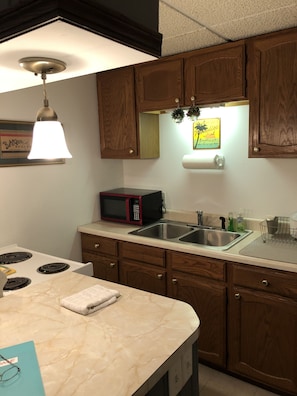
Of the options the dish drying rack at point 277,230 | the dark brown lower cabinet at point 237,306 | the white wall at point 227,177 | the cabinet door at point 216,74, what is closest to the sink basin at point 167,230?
the white wall at point 227,177

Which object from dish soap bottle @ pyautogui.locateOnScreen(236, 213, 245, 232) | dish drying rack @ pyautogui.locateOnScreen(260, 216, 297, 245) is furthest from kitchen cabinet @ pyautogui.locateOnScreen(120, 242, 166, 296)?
dish drying rack @ pyautogui.locateOnScreen(260, 216, 297, 245)

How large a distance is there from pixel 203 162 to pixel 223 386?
1.63 metres

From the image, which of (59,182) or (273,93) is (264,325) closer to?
(273,93)

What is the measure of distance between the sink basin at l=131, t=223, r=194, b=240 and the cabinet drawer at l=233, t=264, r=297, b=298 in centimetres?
78

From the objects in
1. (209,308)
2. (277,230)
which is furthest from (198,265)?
(277,230)

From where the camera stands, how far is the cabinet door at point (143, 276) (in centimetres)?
248

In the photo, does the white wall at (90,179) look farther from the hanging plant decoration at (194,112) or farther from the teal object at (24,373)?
the teal object at (24,373)

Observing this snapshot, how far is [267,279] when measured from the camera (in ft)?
6.50

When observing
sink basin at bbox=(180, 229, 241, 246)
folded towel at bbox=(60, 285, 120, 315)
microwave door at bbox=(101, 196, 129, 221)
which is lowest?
sink basin at bbox=(180, 229, 241, 246)

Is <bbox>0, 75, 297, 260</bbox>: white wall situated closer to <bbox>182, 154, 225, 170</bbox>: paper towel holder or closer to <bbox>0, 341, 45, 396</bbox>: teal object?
<bbox>182, 154, 225, 170</bbox>: paper towel holder

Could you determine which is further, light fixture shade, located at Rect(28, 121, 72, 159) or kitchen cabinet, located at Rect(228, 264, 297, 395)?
kitchen cabinet, located at Rect(228, 264, 297, 395)

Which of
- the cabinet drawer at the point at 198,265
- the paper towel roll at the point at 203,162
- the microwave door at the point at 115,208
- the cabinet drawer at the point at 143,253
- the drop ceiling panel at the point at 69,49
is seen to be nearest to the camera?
the drop ceiling panel at the point at 69,49

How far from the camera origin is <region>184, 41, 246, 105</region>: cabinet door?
7.32 ft

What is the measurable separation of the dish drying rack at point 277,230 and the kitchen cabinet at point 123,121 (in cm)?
117
